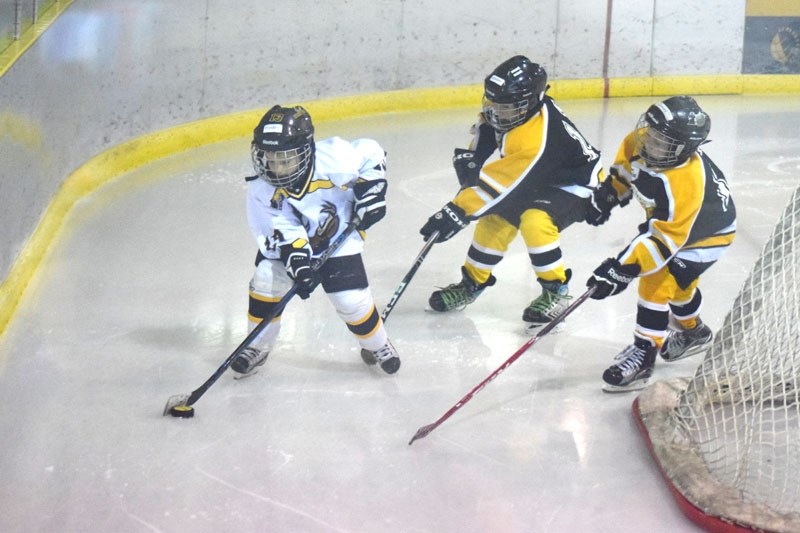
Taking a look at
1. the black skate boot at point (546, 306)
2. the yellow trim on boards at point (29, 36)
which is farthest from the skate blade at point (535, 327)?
the yellow trim on boards at point (29, 36)

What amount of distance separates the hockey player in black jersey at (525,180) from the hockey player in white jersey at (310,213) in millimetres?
482

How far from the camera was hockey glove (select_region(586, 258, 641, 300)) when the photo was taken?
313 centimetres

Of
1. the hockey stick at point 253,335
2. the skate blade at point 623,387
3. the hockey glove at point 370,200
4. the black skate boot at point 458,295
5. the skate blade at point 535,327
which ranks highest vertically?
the hockey glove at point 370,200

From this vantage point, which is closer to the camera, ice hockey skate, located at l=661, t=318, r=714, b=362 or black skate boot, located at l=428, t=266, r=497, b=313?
ice hockey skate, located at l=661, t=318, r=714, b=362

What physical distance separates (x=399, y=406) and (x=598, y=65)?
4970 mm

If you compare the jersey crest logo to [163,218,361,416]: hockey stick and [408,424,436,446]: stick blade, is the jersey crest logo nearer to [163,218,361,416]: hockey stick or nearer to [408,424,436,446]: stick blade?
[163,218,361,416]: hockey stick

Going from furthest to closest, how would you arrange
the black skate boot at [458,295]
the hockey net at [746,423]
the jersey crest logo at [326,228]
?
the black skate boot at [458,295], the jersey crest logo at [326,228], the hockey net at [746,423]

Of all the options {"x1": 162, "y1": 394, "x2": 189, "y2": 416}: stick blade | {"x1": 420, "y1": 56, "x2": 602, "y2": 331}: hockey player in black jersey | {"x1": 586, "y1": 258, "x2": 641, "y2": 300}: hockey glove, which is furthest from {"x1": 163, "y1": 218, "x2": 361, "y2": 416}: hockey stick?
{"x1": 586, "y1": 258, "x2": 641, "y2": 300}: hockey glove

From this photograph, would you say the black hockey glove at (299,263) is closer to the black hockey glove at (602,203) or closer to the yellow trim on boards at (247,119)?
the black hockey glove at (602,203)

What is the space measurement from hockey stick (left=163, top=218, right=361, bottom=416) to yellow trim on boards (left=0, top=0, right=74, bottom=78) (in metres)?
0.83

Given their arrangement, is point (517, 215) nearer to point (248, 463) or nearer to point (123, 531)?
point (248, 463)

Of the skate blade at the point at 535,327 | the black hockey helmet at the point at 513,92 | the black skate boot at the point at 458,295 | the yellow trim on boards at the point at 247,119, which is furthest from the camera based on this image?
the yellow trim on boards at the point at 247,119

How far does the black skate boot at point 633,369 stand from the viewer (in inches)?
128

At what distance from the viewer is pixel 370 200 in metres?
3.15
